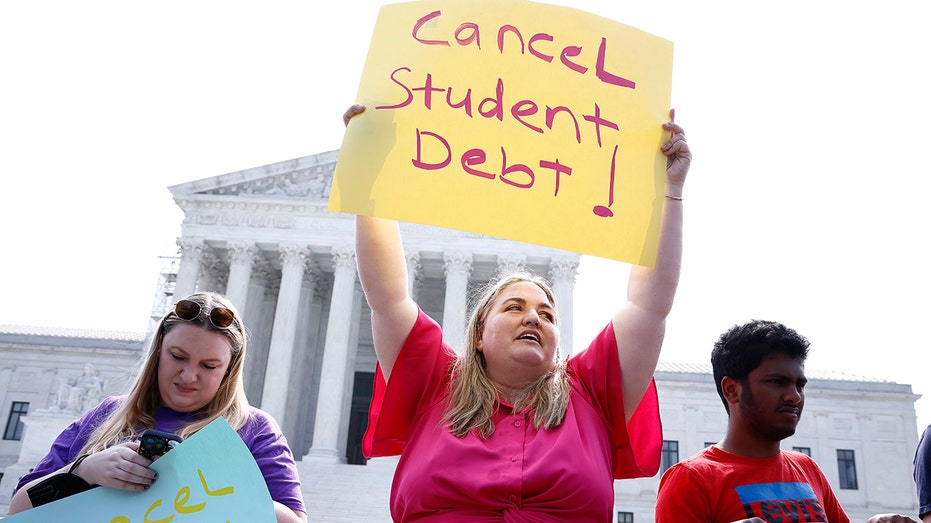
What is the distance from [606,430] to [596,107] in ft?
5.18

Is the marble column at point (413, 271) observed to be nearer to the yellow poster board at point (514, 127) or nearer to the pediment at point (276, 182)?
the pediment at point (276, 182)

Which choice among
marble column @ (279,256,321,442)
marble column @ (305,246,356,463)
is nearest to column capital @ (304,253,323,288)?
marble column @ (279,256,321,442)

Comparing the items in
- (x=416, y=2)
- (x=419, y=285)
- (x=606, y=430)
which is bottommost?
(x=606, y=430)

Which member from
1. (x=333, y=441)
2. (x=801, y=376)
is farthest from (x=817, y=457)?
(x=801, y=376)

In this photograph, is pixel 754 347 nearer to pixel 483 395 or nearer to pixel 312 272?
pixel 483 395

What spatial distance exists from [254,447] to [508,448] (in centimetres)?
124

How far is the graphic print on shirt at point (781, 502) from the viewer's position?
352cm

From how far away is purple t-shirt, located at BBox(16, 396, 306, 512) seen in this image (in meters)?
3.42

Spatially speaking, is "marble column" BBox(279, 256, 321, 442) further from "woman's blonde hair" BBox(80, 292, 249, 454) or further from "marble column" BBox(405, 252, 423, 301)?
"woman's blonde hair" BBox(80, 292, 249, 454)

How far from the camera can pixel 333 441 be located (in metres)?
32.6

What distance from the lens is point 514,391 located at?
355cm

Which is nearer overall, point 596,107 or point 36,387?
point 596,107

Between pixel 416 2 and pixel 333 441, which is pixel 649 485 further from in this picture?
pixel 416 2

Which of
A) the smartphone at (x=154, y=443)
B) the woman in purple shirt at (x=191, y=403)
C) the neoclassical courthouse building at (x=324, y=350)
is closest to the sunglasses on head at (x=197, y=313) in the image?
the woman in purple shirt at (x=191, y=403)
